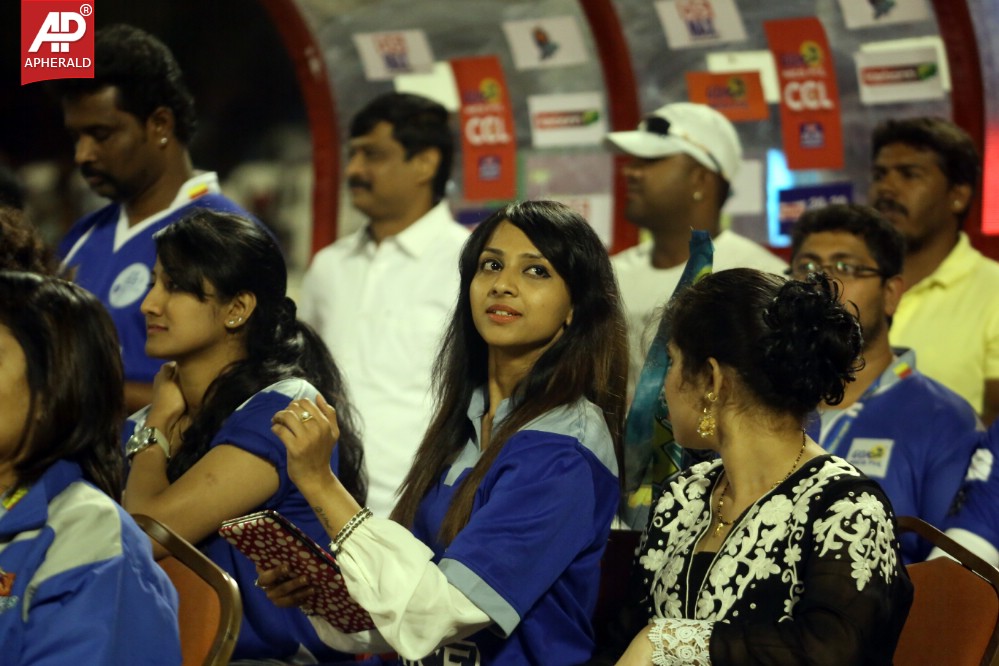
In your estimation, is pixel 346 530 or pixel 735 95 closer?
pixel 346 530

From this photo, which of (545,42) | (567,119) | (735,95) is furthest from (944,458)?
(545,42)

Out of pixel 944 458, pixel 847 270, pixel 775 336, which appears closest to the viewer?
pixel 775 336

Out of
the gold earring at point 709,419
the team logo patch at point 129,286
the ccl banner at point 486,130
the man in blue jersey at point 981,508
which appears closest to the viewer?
the gold earring at point 709,419

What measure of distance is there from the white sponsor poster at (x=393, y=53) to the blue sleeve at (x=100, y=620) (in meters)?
4.60

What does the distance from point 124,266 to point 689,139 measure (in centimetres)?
196

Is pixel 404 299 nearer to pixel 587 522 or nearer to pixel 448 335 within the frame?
pixel 448 335

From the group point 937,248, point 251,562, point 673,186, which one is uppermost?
point 673,186

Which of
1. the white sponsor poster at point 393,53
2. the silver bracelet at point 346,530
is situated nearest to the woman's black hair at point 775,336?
the silver bracelet at point 346,530

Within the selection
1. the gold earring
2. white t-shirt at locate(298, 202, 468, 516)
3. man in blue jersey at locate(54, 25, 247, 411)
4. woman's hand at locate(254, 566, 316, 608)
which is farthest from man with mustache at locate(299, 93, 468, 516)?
the gold earring

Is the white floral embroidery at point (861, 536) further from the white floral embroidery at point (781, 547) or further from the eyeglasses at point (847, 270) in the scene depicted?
the eyeglasses at point (847, 270)

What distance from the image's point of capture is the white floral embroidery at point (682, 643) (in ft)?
7.97

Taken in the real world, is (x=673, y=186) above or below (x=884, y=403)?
above

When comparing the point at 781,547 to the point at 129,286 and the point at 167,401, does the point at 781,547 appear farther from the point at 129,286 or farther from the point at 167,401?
the point at 129,286

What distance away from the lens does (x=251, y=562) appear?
3.10m
